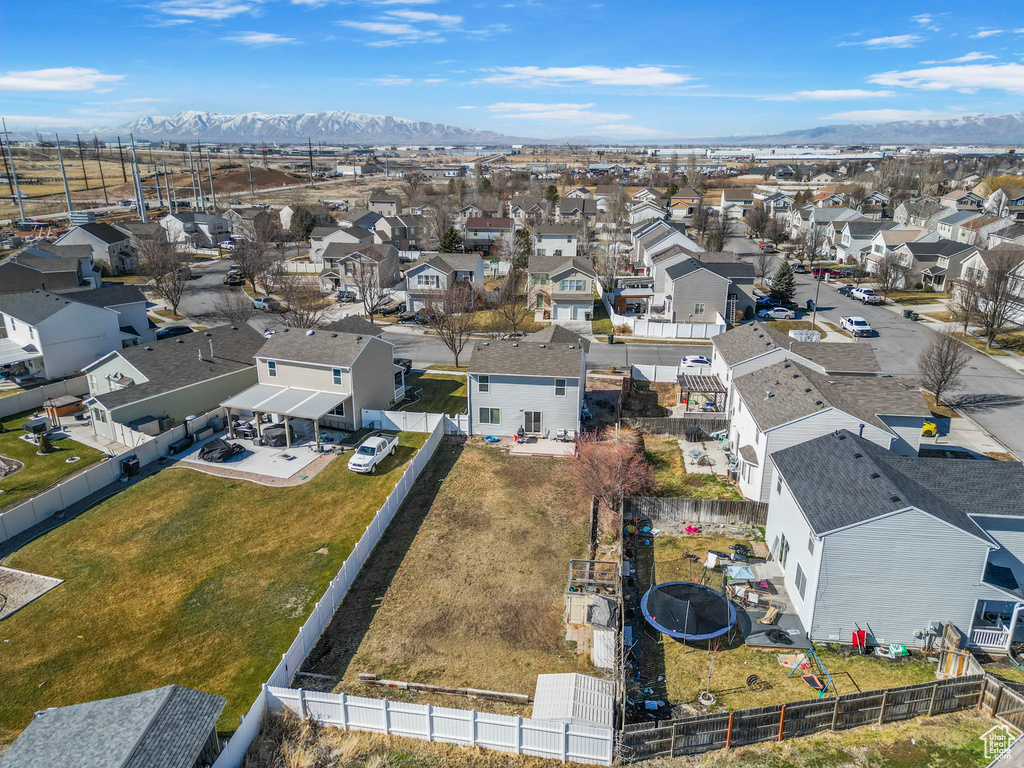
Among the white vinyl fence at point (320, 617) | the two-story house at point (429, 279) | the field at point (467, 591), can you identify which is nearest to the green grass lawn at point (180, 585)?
the white vinyl fence at point (320, 617)

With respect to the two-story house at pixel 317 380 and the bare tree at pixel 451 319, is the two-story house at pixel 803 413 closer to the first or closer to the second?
the two-story house at pixel 317 380

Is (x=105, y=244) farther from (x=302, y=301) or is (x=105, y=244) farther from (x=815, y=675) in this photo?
(x=815, y=675)

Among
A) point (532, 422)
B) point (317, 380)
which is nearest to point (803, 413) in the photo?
point (532, 422)

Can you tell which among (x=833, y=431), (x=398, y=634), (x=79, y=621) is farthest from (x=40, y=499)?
(x=833, y=431)

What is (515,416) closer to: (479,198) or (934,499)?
(934,499)

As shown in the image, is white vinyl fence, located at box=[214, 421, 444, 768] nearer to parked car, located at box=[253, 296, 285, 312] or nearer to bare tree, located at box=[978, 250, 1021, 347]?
parked car, located at box=[253, 296, 285, 312]
